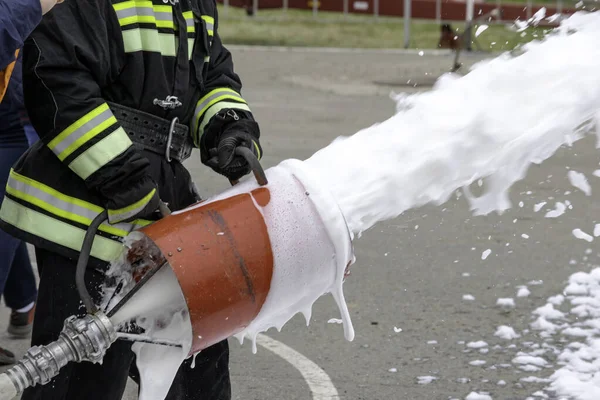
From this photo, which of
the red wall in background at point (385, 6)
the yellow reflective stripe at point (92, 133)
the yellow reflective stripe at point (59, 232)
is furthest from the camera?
the red wall in background at point (385, 6)

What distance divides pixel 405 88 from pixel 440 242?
6.52 m

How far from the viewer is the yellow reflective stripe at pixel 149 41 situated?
253 cm

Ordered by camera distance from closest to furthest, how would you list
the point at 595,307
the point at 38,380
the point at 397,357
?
the point at 38,380 < the point at 397,357 < the point at 595,307

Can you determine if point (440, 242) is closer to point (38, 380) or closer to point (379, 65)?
point (38, 380)

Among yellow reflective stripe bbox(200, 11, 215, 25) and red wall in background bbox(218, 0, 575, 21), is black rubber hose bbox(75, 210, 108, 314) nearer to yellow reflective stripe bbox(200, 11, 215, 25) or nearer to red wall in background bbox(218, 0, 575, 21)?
yellow reflective stripe bbox(200, 11, 215, 25)

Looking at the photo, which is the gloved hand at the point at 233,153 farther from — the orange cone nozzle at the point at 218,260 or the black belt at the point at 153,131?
the orange cone nozzle at the point at 218,260

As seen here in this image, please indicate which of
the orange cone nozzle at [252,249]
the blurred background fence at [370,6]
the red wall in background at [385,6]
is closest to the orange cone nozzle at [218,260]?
the orange cone nozzle at [252,249]

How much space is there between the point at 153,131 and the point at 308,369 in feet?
5.48

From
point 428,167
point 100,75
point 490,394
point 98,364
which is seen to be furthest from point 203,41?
point 490,394

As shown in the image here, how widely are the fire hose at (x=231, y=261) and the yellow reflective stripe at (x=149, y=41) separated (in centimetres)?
35

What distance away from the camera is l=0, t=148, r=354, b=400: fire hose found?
2.36 meters

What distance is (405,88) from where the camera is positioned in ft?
39.4

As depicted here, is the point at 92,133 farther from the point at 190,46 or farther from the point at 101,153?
the point at 190,46

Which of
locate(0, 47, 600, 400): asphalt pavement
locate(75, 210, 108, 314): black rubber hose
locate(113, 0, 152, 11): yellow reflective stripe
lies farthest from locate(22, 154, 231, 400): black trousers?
locate(0, 47, 600, 400): asphalt pavement
